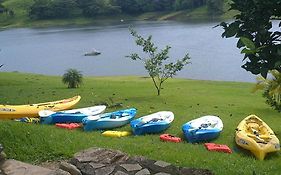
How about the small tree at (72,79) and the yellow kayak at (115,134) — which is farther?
the small tree at (72,79)

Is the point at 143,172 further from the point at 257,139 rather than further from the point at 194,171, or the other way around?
the point at 257,139

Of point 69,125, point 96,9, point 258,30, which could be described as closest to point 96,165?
point 258,30

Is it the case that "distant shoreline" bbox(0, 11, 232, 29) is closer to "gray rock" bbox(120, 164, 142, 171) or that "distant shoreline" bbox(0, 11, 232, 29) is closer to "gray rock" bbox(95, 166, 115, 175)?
"gray rock" bbox(120, 164, 142, 171)

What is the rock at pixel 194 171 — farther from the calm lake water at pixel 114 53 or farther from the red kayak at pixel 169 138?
the calm lake water at pixel 114 53

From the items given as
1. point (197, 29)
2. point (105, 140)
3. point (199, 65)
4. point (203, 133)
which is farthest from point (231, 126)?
point (197, 29)

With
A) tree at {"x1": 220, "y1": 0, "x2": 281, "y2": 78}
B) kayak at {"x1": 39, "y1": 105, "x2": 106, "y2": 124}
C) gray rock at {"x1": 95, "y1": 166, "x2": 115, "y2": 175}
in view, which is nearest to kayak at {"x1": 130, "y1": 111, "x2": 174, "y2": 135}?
kayak at {"x1": 39, "y1": 105, "x2": 106, "y2": 124}

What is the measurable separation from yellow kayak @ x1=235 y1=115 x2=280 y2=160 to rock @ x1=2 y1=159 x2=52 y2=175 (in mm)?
6219

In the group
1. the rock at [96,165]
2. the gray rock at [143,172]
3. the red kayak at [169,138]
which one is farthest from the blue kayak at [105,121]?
the gray rock at [143,172]

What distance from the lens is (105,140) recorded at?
12680mm

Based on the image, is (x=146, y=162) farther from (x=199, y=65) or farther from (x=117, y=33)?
(x=117, y=33)

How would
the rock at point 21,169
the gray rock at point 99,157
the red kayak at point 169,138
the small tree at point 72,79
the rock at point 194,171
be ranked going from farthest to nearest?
1. the small tree at point 72,79
2. the red kayak at point 169,138
3. the gray rock at point 99,157
4. the rock at point 21,169
5. the rock at point 194,171

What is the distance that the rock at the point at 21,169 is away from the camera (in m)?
8.77

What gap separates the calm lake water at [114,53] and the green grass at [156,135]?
646 inches

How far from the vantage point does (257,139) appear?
12742 millimetres
